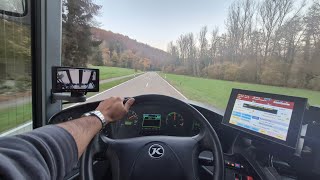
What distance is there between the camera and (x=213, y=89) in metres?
2.40

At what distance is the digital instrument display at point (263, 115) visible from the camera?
5.05 feet

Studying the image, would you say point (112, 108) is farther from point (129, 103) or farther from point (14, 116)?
point (14, 116)

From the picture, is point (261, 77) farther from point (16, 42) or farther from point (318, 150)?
point (16, 42)

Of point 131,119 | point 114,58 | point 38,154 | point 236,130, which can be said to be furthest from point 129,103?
point 114,58

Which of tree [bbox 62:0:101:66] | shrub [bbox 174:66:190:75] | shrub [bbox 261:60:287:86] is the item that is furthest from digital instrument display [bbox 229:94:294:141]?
tree [bbox 62:0:101:66]

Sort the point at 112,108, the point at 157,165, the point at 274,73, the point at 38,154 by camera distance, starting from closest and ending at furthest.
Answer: the point at 38,154, the point at 112,108, the point at 157,165, the point at 274,73

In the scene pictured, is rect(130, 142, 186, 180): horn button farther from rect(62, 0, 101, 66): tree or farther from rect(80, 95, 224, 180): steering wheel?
rect(62, 0, 101, 66): tree

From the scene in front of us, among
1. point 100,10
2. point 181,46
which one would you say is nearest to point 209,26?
point 181,46

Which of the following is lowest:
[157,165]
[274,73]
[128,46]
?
[157,165]

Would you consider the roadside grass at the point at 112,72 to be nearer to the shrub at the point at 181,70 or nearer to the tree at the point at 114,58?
the tree at the point at 114,58

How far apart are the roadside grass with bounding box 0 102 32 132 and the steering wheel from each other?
995 millimetres

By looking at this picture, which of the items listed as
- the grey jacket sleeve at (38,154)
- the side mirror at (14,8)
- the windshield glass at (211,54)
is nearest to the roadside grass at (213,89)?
the windshield glass at (211,54)

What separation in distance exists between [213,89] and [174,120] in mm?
713

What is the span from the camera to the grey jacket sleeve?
0.62 m
